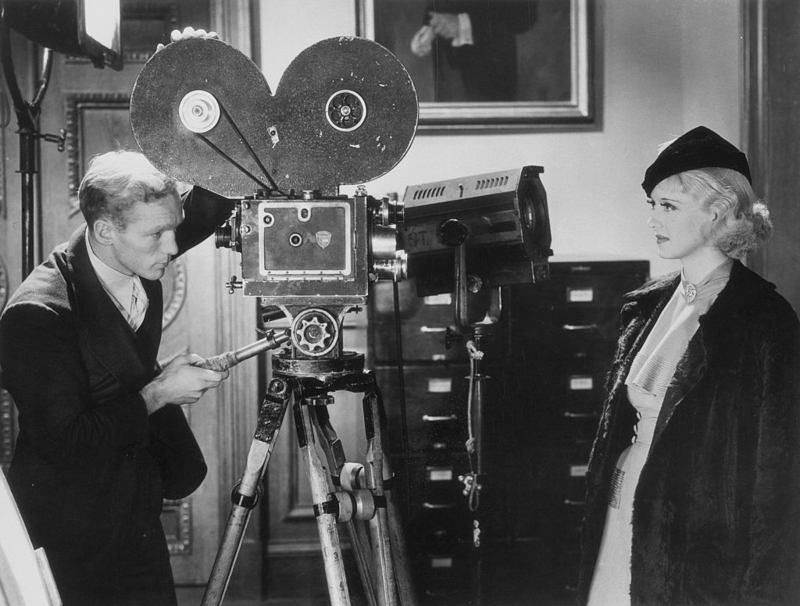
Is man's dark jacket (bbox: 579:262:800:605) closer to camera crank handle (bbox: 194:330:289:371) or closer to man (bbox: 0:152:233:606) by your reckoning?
camera crank handle (bbox: 194:330:289:371)

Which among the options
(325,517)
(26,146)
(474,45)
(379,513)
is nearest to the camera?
(325,517)

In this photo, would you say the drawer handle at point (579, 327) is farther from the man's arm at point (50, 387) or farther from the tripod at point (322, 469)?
the man's arm at point (50, 387)

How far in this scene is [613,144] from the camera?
3256mm

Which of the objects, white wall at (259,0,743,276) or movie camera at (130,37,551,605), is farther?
white wall at (259,0,743,276)

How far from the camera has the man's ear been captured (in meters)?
1.76

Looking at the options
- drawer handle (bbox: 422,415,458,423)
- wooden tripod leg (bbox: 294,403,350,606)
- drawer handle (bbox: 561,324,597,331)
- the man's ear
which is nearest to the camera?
wooden tripod leg (bbox: 294,403,350,606)

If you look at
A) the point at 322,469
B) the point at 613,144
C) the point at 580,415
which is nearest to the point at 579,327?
the point at 580,415

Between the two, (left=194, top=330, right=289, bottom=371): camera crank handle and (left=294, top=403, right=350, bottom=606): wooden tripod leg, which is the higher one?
(left=194, top=330, right=289, bottom=371): camera crank handle

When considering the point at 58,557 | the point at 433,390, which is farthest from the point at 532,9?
the point at 58,557

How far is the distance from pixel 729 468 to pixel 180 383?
4.14 ft

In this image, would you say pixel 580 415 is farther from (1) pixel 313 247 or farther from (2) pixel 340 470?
(1) pixel 313 247

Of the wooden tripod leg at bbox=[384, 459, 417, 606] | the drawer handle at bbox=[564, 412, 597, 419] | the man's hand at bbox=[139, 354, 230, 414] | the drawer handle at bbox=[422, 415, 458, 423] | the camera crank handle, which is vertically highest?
the camera crank handle

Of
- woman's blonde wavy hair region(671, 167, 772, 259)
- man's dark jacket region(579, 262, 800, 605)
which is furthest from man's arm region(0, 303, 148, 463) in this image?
woman's blonde wavy hair region(671, 167, 772, 259)

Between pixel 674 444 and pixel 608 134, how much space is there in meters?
1.86
